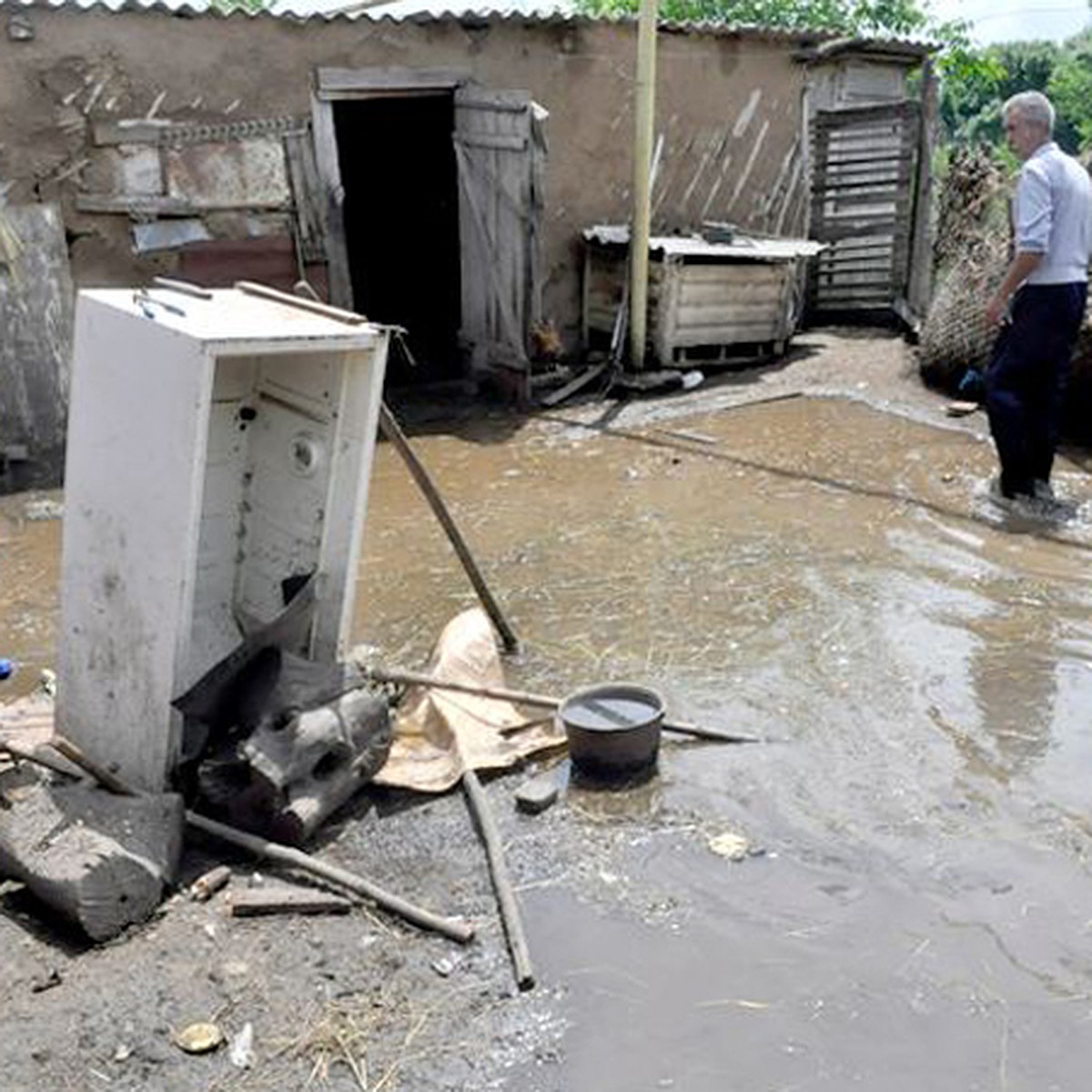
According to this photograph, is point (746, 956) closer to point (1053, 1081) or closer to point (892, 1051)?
point (892, 1051)

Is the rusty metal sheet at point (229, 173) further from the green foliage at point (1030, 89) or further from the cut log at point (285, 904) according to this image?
the green foliage at point (1030, 89)

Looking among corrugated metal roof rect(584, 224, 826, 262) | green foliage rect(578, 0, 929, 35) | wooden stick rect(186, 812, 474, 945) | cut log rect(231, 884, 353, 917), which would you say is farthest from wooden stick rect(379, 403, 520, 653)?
green foliage rect(578, 0, 929, 35)

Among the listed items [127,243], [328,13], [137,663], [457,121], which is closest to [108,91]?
[127,243]

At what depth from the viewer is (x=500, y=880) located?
4016 millimetres

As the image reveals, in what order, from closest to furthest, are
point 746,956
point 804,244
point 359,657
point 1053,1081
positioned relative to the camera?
1. point 1053,1081
2. point 746,956
3. point 359,657
4. point 804,244

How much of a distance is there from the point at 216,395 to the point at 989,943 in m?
3.05

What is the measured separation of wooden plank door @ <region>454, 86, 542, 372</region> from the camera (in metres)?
10.4

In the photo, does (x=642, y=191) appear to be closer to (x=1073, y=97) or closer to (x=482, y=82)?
(x=482, y=82)

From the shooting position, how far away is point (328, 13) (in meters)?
9.96

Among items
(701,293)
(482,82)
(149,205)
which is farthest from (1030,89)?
(149,205)

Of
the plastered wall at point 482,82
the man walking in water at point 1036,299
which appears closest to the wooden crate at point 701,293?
the plastered wall at point 482,82

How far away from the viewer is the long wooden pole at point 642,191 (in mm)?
10305

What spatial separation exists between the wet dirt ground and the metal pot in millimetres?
109

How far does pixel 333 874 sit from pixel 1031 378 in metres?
5.25
